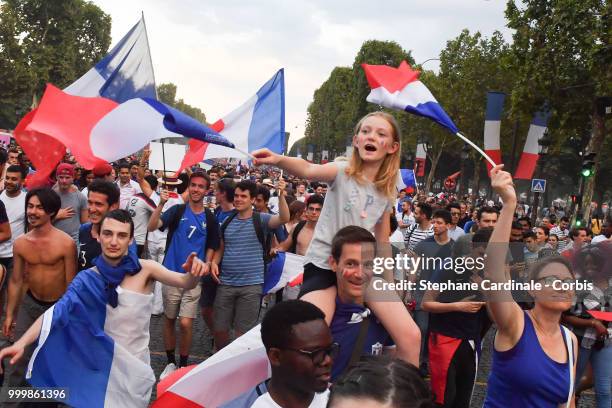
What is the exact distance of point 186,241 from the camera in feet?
19.6

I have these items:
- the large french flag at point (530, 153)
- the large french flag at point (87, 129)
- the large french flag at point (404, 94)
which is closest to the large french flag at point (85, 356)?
the large french flag at point (87, 129)

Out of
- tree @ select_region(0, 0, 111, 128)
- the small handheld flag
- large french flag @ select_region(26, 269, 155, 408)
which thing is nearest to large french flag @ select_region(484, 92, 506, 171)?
the small handheld flag

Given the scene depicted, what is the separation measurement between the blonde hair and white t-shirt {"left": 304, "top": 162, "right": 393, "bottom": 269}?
0.03m

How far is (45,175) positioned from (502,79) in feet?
111

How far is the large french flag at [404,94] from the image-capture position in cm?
431

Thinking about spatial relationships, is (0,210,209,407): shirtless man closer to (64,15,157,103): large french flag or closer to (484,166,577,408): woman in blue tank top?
(484,166,577,408): woman in blue tank top

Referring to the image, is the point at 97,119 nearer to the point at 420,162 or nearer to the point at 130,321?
the point at 130,321

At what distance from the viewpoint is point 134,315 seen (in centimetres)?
375

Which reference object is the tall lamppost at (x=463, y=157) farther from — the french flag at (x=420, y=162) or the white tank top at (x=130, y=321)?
the white tank top at (x=130, y=321)

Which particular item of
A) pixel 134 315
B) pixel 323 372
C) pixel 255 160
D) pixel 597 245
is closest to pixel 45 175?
pixel 134 315

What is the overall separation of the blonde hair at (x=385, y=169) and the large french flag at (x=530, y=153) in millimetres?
9710

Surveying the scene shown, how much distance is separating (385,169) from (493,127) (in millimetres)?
6903

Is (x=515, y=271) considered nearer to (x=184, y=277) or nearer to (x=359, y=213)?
(x=359, y=213)

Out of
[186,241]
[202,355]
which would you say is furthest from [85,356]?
[202,355]
